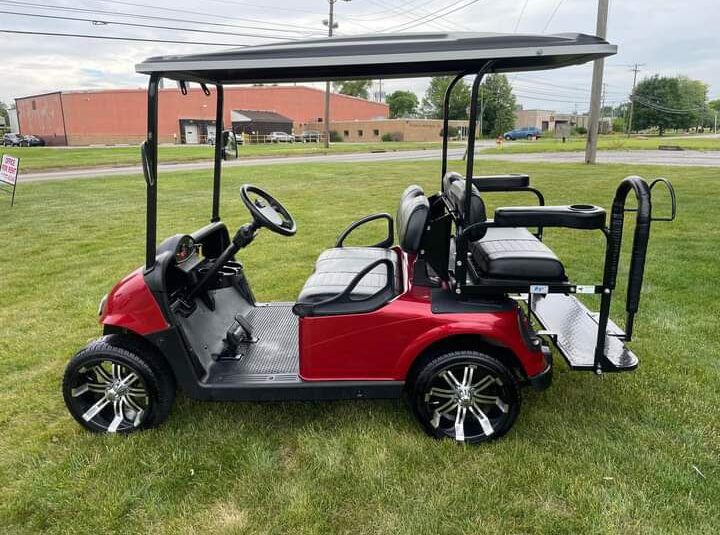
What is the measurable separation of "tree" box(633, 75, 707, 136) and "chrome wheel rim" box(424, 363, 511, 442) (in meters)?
78.0

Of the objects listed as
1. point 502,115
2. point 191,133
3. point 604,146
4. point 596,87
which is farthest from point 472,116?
point 502,115

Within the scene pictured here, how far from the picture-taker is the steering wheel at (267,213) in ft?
9.04

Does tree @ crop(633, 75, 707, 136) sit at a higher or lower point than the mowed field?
higher

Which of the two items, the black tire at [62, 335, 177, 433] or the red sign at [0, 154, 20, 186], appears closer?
the black tire at [62, 335, 177, 433]

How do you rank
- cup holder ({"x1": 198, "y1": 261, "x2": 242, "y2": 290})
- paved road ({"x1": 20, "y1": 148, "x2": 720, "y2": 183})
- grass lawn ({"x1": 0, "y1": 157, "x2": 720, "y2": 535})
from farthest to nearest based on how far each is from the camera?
1. paved road ({"x1": 20, "y1": 148, "x2": 720, "y2": 183})
2. cup holder ({"x1": 198, "y1": 261, "x2": 242, "y2": 290})
3. grass lawn ({"x1": 0, "y1": 157, "x2": 720, "y2": 535})

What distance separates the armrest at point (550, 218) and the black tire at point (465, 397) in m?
0.65

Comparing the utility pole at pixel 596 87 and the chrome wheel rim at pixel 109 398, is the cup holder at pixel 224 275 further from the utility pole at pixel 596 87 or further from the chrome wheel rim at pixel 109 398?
the utility pole at pixel 596 87

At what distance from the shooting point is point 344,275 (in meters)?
2.86

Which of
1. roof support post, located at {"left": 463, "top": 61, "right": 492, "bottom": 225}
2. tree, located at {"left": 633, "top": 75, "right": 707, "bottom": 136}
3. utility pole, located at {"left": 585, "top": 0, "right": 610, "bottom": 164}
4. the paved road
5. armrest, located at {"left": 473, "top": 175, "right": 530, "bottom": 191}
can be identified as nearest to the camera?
roof support post, located at {"left": 463, "top": 61, "right": 492, "bottom": 225}

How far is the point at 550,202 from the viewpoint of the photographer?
31.0 feet

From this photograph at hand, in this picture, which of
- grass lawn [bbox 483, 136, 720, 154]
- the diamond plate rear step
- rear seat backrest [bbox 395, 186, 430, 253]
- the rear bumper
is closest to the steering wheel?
rear seat backrest [bbox 395, 186, 430, 253]

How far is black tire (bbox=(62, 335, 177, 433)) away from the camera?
2645 mm

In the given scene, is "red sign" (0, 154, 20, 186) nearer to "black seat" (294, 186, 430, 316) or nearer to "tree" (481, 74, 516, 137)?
"black seat" (294, 186, 430, 316)

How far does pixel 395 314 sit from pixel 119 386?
1.43 meters
